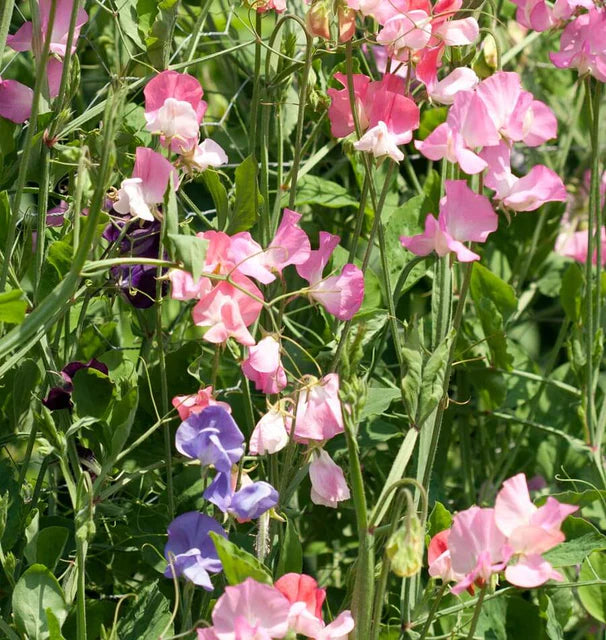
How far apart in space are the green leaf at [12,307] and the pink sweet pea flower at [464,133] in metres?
0.31

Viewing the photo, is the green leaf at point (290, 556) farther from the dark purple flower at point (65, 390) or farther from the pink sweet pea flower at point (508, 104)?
the pink sweet pea flower at point (508, 104)

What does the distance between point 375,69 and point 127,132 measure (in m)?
0.56

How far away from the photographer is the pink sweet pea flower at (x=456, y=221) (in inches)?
31.0

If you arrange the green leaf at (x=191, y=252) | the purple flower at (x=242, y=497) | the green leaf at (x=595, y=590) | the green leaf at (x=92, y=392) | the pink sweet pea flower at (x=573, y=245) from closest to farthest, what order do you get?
the green leaf at (x=191, y=252), the purple flower at (x=242, y=497), the green leaf at (x=92, y=392), the green leaf at (x=595, y=590), the pink sweet pea flower at (x=573, y=245)

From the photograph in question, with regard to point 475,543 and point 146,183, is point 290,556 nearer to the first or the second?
point 475,543

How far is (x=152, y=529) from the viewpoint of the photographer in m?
0.99

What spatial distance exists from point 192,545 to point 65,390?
0.19 m

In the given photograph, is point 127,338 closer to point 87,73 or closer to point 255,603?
point 87,73

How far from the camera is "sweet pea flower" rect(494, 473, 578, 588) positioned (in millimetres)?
684

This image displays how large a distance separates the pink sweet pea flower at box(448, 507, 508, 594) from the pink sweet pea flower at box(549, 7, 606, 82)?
0.47 m

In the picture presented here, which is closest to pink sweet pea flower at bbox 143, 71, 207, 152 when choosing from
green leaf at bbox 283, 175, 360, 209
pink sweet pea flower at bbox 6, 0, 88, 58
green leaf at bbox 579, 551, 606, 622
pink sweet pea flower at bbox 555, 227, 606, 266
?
pink sweet pea flower at bbox 6, 0, 88, 58

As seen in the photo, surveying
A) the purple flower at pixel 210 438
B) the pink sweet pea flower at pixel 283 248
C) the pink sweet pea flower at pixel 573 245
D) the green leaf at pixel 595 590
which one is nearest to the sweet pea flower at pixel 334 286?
the pink sweet pea flower at pixel 283 248

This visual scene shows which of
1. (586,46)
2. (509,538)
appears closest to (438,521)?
(509,538)

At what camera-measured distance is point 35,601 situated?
2.65 ft
